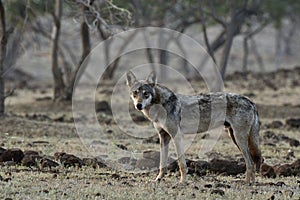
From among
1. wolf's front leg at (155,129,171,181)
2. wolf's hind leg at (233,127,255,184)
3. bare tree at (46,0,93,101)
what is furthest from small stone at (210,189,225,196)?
bare tree at (46,0,93,101)

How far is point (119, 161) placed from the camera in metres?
13.0

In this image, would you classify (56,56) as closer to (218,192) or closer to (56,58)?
(56,58)

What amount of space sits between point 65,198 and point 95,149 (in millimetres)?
5965

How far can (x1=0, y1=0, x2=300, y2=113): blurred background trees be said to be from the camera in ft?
65.1

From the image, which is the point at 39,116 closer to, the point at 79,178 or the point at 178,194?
the point at 79,178

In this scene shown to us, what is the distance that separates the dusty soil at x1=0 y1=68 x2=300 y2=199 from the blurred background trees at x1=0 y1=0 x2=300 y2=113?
1835 mm

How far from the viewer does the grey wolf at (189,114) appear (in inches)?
435

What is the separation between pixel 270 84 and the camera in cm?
3119

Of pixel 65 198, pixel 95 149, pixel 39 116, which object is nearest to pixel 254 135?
pixel 65 198

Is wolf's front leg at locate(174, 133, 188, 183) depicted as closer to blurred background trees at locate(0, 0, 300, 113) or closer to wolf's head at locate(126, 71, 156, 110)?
wolf's head at locate(126, 71, 156, 110)

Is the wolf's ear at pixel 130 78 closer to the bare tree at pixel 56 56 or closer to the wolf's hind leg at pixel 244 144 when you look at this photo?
the wolf's hind leg at pixel 244 144

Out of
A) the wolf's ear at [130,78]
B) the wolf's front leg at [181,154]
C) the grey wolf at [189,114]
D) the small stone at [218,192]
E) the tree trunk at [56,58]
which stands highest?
the tree trunk at [56,58]

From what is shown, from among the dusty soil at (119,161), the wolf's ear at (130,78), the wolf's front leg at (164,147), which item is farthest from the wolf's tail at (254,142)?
the wolf's ear at (130,78)

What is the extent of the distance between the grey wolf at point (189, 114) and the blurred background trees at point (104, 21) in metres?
6.93
